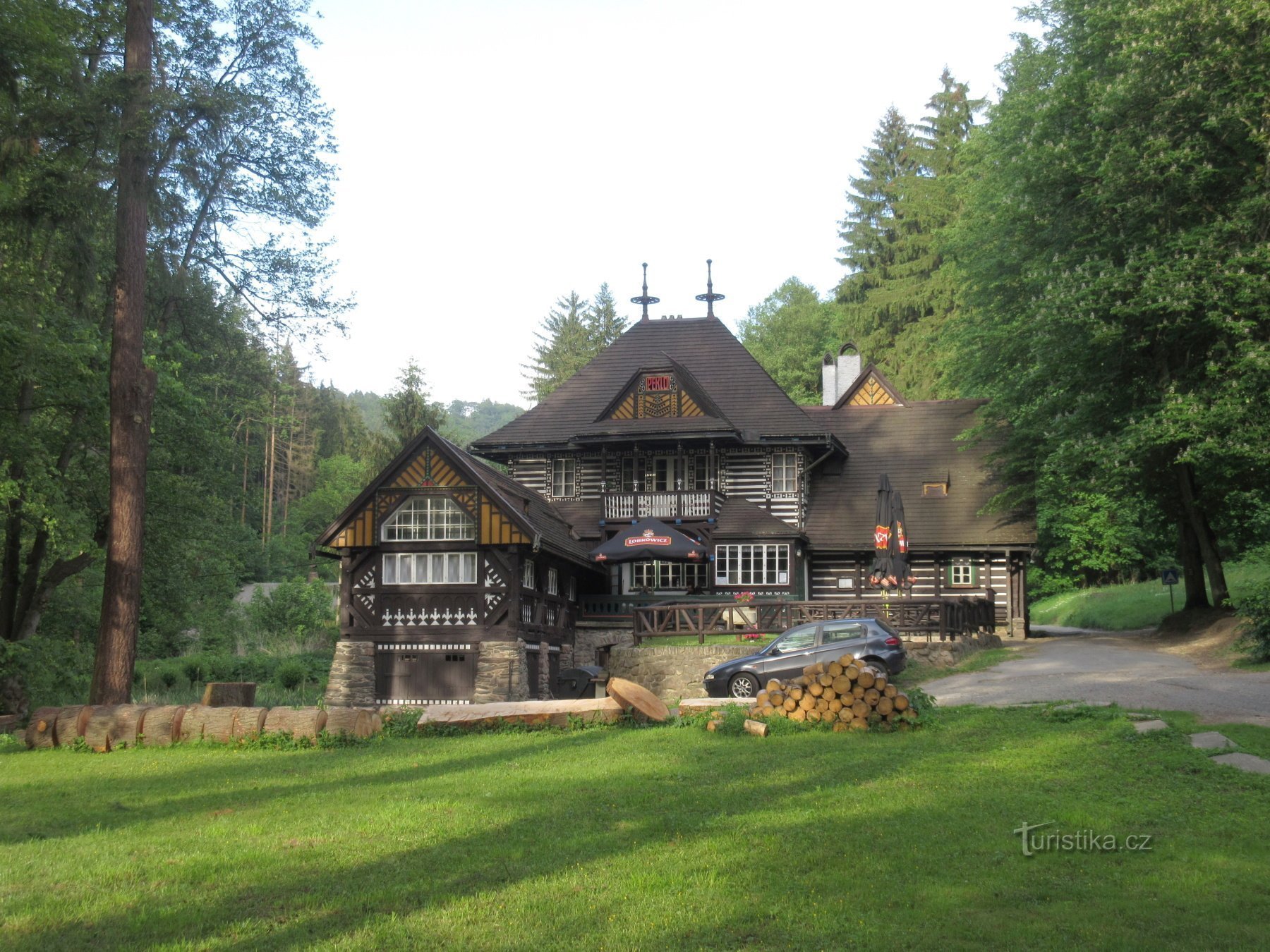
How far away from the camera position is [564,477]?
35.7 meters

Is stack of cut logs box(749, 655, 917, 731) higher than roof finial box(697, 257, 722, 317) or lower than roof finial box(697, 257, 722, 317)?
lower

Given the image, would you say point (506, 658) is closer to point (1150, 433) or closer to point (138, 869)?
point (1150, 433)

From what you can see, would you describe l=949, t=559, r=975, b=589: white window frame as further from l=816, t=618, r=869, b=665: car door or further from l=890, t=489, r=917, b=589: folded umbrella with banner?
l=816, t=618, r=869, b=665: car door

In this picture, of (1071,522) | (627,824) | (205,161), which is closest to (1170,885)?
(627,824)

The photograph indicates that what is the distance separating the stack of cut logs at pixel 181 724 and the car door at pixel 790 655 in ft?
24.7

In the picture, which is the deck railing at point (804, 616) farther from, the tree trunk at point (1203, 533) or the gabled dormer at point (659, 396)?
the gabled dormer at point (659, 396)

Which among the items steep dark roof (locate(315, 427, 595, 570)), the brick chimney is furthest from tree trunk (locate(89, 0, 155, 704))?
the brick chimney

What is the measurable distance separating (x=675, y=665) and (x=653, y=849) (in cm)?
1847

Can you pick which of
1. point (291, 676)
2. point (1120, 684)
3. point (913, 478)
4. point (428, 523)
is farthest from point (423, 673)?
point (913, 478)

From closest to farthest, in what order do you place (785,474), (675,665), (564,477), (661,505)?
(675,665), (661,505), (785,474), (564,477)

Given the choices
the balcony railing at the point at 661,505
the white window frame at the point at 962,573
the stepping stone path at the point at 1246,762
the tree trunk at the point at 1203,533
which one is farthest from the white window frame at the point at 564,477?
the stepping stone path at the point at 1246,762

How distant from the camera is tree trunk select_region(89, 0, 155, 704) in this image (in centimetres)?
1764

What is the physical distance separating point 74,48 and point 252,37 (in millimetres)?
4213

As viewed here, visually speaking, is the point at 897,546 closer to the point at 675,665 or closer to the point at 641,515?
the point at 675,665
